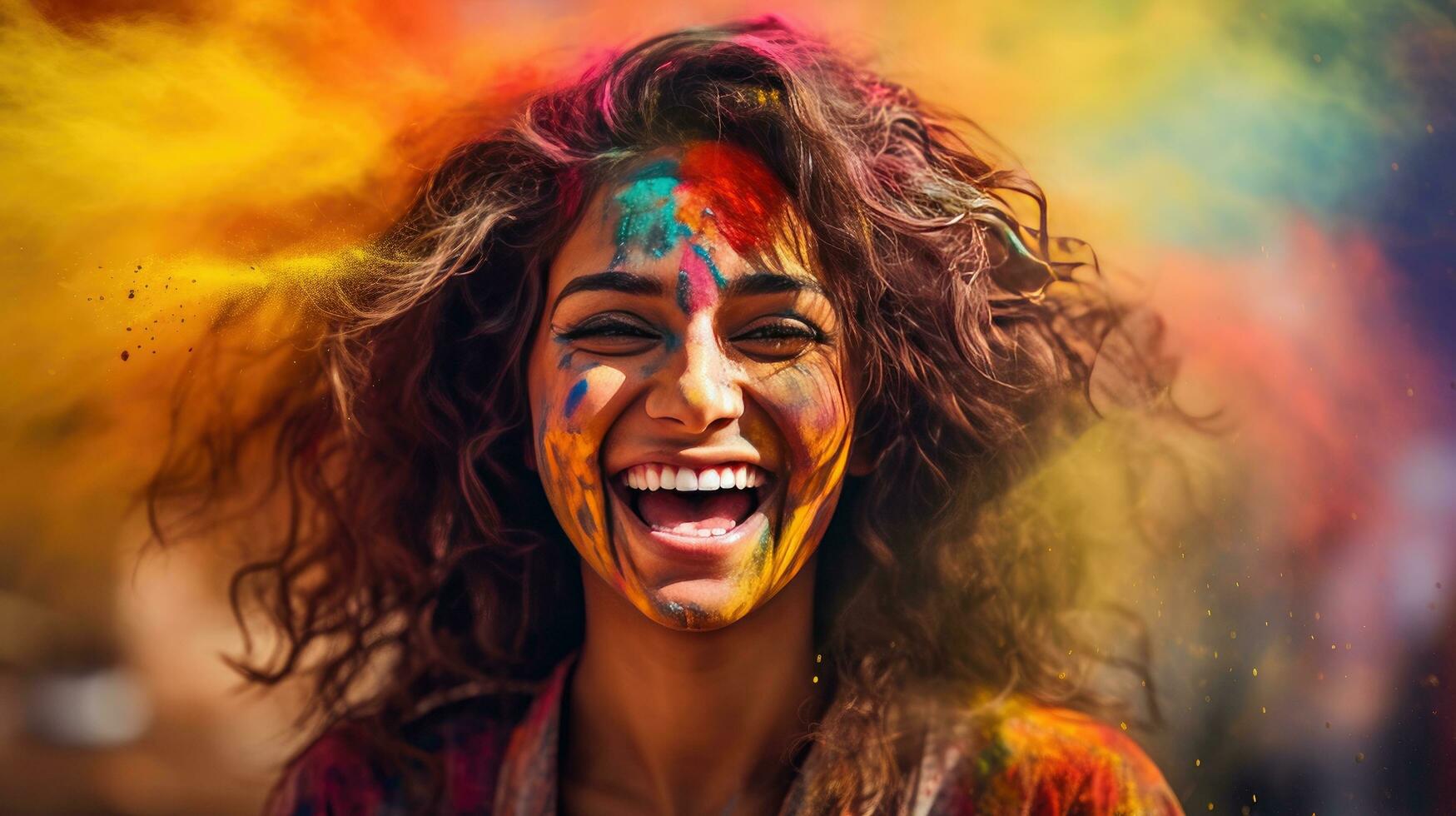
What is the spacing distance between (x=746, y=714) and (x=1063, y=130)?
4.58ft

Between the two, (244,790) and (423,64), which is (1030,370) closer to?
(423,64)

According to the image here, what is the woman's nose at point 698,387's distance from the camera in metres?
1.92

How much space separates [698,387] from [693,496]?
228mm

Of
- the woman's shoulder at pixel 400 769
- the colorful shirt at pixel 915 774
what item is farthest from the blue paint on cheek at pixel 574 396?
the woman's shoulder at pixel 400 769

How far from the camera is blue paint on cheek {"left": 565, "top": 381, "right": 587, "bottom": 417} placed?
2.03 m

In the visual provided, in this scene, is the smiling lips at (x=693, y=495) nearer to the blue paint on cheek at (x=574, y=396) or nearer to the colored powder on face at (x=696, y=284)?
the blue paint on cheek at (x=574, y=396)

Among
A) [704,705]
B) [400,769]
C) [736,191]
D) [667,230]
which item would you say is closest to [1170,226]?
[736,191]

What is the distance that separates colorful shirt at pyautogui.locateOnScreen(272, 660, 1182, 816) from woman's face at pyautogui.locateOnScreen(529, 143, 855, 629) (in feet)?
1.32

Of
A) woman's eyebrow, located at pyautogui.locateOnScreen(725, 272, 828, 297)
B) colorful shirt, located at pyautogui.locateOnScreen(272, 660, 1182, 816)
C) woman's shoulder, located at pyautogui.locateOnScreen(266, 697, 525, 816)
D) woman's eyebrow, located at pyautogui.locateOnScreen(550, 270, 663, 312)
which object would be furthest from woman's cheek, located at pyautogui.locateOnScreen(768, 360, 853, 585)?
woman's shoulder, located at pyautogui.locateOnScreen(266, 697, 525, 816)

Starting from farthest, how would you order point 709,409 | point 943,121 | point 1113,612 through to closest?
1. point 1113,612
2. point 943,121
3. point 709,409

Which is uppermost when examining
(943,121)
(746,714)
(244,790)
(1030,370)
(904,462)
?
(943,121)

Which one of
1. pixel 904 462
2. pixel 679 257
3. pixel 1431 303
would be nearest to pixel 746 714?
pixel 904 462

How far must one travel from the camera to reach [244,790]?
3.65 metres

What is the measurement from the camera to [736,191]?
6.66 feet
